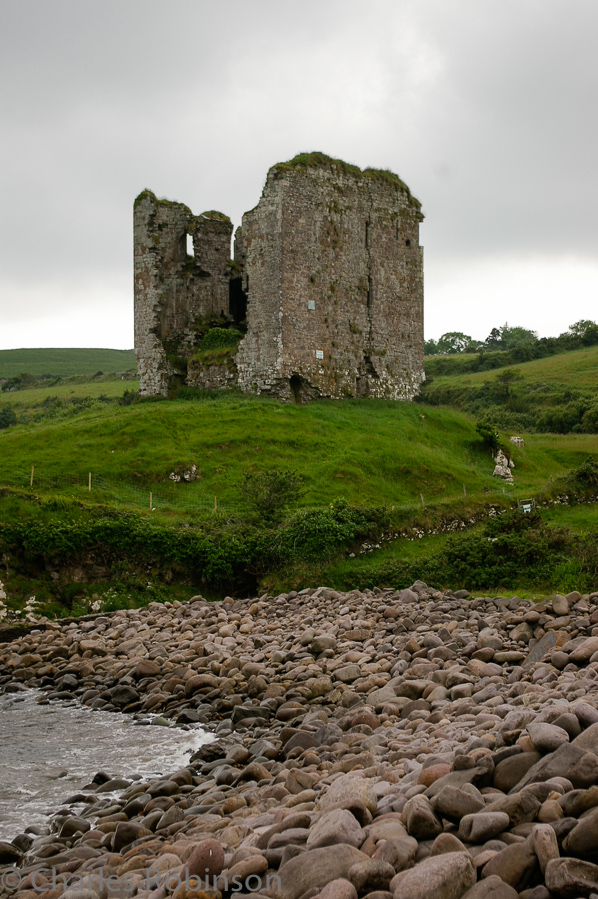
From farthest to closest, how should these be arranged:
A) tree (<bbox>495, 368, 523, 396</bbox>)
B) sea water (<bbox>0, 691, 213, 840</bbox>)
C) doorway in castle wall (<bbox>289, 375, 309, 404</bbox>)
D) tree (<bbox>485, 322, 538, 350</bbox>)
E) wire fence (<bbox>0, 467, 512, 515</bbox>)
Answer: tree (<bbox>485, 322, 538, 350</bbox>)
tree (<bbox>495, 368, 523, 396</bbox>)
doorway in castle wall (<bbox>289, 375, 309, 404</bbox>)
wire fence (<bbox>0, 467, 512, 515</bbox>)
sea water (<bbox>0, 691, 213, 840</bbox>)

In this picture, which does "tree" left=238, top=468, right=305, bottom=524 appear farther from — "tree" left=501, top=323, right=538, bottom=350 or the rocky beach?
"tree" left=501, top=323, right=538, bottom=350

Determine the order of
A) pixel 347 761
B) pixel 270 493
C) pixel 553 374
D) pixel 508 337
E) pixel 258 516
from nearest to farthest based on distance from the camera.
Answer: pixel 347 761
pixel 258 516
pixel 270 493
pixel 553 374
pixel 508 337

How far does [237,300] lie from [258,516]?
62.6 feet

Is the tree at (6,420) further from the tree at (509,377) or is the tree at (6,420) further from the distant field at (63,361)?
the distant field at (63,361)

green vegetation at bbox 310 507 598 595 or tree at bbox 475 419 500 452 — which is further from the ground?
tree at bbox 475 419 500 452

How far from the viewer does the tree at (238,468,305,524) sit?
71.5 ft

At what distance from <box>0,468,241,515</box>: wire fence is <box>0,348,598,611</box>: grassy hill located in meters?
0.06

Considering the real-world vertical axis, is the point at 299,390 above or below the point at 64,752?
above

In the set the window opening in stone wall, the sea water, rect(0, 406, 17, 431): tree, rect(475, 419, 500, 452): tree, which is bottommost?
the sea water

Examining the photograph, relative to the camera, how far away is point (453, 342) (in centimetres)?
10825

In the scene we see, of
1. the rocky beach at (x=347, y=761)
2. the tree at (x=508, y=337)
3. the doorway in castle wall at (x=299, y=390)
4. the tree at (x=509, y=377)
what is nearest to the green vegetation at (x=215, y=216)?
the doorway in castle wall at (x=299, y=390)

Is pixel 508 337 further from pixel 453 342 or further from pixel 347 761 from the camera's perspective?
pixel 347 761

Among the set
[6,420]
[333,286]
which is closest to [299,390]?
[333,286]

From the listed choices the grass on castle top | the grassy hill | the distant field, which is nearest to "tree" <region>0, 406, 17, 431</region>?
the grassy hill
